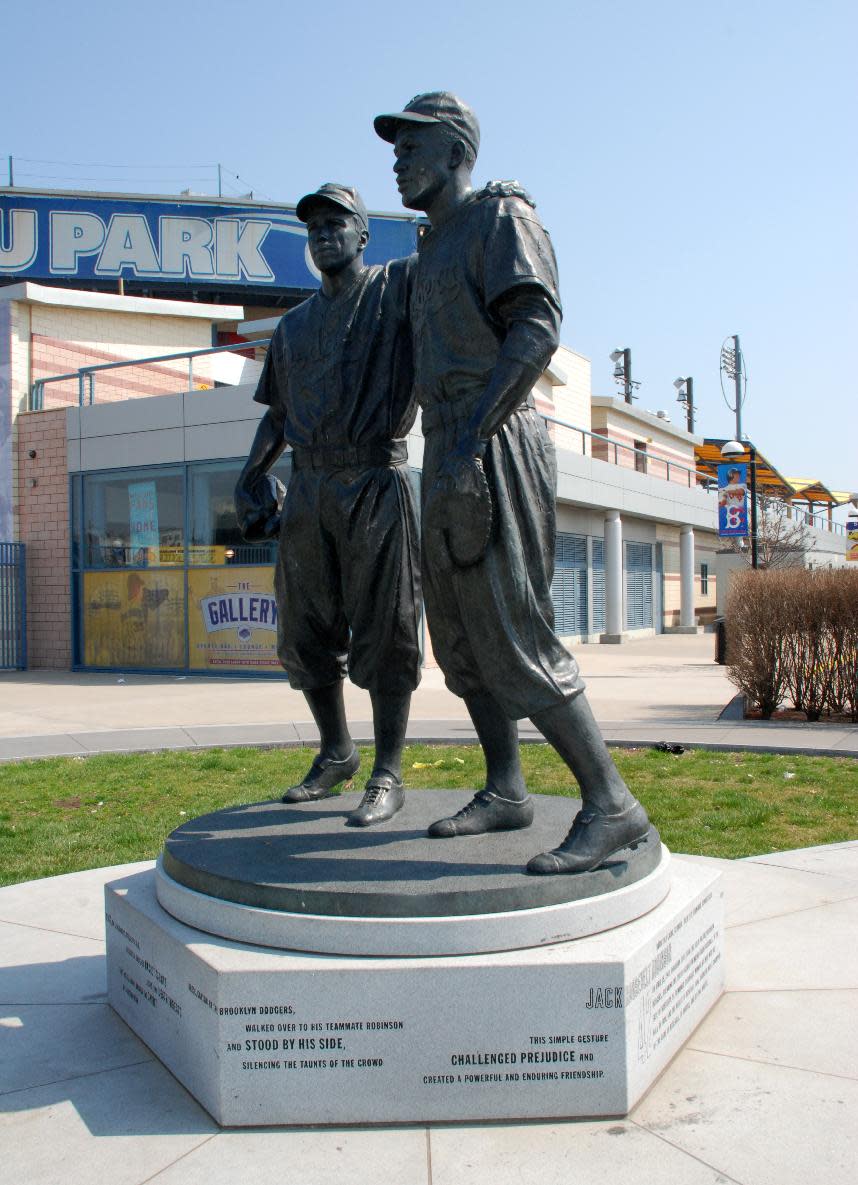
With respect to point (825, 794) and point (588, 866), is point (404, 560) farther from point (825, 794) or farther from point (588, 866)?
point (825, 794)

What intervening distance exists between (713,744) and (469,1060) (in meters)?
6.84

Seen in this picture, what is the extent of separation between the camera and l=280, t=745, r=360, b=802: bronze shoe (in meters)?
4.03

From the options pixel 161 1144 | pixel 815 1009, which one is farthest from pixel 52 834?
pixel 815 1009

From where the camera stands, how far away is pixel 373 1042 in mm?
2648

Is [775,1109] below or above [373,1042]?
below

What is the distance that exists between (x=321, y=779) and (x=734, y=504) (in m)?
16.1

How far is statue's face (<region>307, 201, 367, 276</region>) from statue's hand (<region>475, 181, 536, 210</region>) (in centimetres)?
69

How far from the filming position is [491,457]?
3125 millimetres

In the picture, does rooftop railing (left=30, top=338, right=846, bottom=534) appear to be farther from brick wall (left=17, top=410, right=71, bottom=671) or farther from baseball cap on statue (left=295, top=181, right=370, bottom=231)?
baseball cap on statue (left=295, top=181, right=370, bottom=231)

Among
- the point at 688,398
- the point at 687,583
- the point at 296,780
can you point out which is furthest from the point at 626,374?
the point at 296,780

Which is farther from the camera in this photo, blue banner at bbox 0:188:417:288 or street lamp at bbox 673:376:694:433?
street lamp at bbox 673:376:694:433

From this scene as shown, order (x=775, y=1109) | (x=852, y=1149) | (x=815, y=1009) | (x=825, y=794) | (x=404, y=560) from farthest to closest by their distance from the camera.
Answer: (x=825, y=794)
(x=404, y=560)
(x=815, y=1009)
(x=775, y=1109)
(x=852, y=1149)

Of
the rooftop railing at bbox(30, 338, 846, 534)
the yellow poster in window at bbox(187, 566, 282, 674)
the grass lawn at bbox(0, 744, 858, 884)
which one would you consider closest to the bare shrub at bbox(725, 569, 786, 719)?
the grass lawn at bbox(0, 744, 858, 884)

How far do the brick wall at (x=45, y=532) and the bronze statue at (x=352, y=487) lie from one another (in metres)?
15.8
